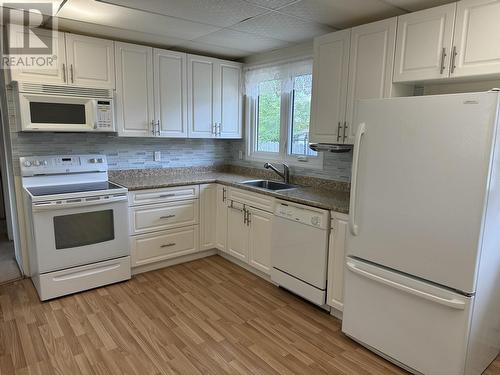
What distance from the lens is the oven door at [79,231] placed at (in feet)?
8.72

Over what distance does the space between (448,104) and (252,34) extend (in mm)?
1888

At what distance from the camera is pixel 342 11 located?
93.4 inches

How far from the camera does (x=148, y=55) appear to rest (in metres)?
3.32

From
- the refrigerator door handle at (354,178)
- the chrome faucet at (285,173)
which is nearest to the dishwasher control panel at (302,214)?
the refrigerator door handle at (354,178)

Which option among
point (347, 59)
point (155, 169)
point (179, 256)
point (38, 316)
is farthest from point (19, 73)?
point (347, 59)

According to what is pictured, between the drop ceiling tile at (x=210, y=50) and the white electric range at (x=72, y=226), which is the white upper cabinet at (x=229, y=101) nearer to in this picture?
the drop ceiling tile at (x=210, y=50)

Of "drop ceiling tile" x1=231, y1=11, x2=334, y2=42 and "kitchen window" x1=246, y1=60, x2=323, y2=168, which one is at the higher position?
"drop ceiling tile" x1=231, y1=11, x2=334, y2=42

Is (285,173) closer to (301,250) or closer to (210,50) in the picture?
(301,250)

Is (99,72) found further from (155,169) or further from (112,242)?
(112,242)

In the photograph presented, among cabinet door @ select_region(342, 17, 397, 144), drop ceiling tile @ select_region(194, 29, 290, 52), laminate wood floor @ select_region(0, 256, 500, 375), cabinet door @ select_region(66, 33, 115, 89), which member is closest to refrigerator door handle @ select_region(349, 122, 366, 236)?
cabinet door @ select_region(342, 17, 397, 144)

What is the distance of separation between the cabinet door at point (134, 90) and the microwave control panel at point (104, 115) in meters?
0.16

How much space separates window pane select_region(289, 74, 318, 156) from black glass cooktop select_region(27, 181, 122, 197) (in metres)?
1.80

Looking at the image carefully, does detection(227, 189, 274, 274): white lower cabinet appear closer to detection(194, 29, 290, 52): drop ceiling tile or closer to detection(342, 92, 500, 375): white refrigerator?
detection(342, 92, 500, 375): white refrigerator

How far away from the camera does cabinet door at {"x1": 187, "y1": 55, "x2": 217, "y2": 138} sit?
364 centimetres
